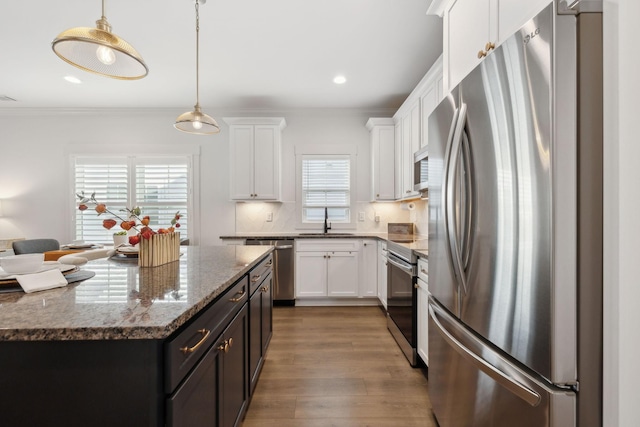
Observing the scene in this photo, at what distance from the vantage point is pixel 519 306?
93cm

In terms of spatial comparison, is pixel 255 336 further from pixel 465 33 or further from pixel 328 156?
pixel 328 156

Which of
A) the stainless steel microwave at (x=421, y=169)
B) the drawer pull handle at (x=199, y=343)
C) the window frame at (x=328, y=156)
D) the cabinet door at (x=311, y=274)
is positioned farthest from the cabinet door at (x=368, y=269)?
the drawer pull handle at (x=199, y=343)

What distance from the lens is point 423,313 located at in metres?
2.09

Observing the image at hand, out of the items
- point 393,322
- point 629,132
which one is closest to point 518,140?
point 629,132

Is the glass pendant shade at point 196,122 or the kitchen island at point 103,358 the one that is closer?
the kitchen island at point 103,358

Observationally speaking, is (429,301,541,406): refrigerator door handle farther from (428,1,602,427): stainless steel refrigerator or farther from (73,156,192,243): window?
(73,156,192,243): window

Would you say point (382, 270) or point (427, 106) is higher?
point (427, 106)

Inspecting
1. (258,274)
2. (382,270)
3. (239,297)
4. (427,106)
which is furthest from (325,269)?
(239,297)

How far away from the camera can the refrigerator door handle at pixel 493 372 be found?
2.97ft

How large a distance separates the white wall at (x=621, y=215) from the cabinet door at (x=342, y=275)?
3.06 meters

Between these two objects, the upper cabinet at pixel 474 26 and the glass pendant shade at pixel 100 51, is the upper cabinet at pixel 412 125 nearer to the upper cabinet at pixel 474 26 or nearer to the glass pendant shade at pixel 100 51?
the upper cabinet at pixel 474 26

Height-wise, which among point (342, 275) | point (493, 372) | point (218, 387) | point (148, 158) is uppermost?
point (148, 158)

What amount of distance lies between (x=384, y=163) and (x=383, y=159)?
6 cm

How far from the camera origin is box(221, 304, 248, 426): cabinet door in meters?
1.24
